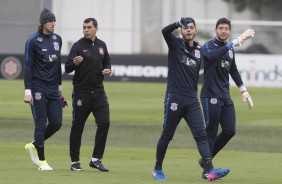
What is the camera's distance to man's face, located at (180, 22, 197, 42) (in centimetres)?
1241

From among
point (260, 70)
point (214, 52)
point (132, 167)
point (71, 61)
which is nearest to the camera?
point (214, 52)

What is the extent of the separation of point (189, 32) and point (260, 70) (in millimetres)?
26896

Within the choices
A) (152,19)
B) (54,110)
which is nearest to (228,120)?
(54,110)

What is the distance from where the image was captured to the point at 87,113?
13695 millimetres

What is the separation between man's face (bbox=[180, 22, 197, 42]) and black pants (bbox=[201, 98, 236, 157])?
1245mm

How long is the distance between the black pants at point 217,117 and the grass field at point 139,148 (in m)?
0.53

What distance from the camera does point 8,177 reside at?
12.4 metres

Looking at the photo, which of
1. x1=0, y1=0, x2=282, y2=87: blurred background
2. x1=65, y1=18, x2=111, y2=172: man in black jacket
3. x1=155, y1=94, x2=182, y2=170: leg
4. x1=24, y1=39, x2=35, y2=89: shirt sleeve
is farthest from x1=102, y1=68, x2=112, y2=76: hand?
x1=0, y1=0, x2=282, y2=87: blurred background

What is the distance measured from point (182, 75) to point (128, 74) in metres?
27.4

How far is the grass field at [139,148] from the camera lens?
1286 centimetres

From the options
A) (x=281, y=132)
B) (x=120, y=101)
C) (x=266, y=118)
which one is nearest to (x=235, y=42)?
(x=281, y=132)

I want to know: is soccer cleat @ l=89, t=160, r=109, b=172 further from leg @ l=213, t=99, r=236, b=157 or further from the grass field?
leg @ l=213, t=99, r=236, b=157

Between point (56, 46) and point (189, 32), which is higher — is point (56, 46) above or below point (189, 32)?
below

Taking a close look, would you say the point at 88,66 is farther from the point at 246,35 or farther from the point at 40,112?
the point at 246,35
